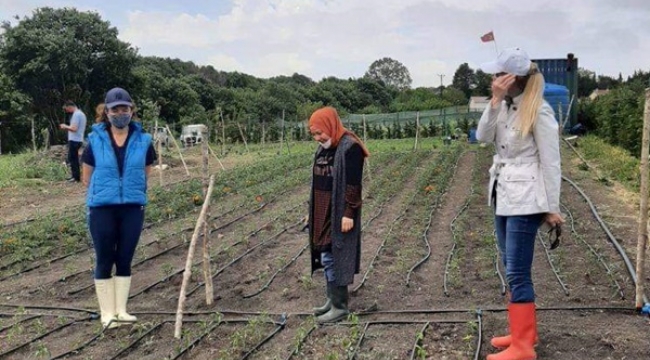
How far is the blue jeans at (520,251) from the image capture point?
2.97 metres

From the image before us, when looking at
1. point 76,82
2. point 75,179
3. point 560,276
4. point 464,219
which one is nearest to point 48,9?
point 76,82

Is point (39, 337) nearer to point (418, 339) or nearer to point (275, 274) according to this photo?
point (275, 274)

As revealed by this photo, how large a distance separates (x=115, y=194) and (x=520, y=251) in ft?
7.99

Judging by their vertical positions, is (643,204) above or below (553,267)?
above

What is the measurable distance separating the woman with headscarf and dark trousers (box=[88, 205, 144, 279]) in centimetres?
115

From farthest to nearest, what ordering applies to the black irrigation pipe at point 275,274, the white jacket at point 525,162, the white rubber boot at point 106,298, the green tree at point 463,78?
the green tree at point 463,78 < the black irrigation pipe at point 275,274 < the white rubber boot at point 106,298 < the white jacket at point 525,162

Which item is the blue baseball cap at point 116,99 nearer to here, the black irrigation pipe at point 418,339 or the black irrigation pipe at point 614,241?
the black irrigation pipe at point 418,339

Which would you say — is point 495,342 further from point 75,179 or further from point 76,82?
point 76,82

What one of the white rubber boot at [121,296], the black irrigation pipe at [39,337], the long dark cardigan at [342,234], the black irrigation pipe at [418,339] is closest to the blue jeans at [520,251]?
the black irrigation pipe at [418,339]

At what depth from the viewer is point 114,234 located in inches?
156

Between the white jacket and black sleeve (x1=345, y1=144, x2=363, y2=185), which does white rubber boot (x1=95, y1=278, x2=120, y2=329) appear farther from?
the white jacket

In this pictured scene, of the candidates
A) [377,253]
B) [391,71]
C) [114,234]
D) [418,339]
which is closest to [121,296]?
[114,234]

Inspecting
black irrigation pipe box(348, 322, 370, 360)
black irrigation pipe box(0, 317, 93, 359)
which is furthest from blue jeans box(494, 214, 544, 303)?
black irrigation pipe box(0, 317, 93, 359)

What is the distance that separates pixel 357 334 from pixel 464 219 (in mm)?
3767
